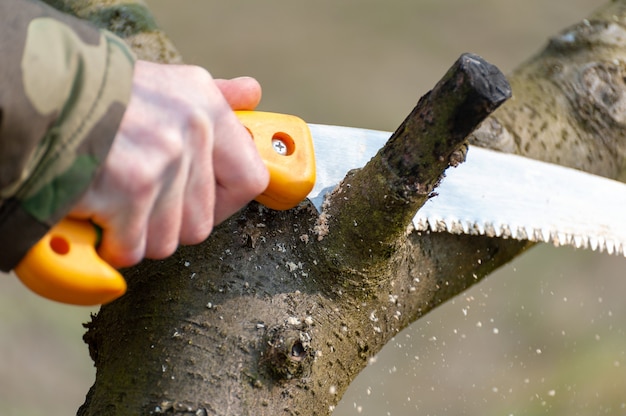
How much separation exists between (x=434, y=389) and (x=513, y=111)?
51.0 inches

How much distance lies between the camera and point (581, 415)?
2.39 m

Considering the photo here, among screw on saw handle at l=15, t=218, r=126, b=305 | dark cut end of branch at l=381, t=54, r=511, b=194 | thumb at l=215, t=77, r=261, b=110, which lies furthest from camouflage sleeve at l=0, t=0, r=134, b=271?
dark cut end of branch at l=381, t=54, r=511, b=194

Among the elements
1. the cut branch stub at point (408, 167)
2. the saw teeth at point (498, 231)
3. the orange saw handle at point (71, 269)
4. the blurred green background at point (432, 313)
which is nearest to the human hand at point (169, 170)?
the orange saw handle at point (71, 269)

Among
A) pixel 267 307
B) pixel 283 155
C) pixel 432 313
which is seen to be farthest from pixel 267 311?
pixel 432 313

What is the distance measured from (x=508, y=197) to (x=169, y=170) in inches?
20.5

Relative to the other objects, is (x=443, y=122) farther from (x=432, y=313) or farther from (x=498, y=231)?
(x=432, y=313)

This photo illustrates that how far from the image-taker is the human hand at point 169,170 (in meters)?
0.60

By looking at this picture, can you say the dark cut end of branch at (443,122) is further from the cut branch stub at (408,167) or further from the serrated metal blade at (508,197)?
the serrated metal blade at (508,197)

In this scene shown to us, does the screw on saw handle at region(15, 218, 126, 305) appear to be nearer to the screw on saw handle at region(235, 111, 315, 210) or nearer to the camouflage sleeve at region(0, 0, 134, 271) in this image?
the camouflage sleeve at region(0, 0, 134, 271)

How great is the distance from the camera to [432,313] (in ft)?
7.80

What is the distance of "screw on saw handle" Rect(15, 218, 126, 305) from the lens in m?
0.59

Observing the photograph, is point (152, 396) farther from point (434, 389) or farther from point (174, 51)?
point (434, 389)

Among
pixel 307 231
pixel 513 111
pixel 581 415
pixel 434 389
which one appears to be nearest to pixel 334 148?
pixel 307 231

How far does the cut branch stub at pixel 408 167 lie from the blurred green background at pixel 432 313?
1.07 meters
